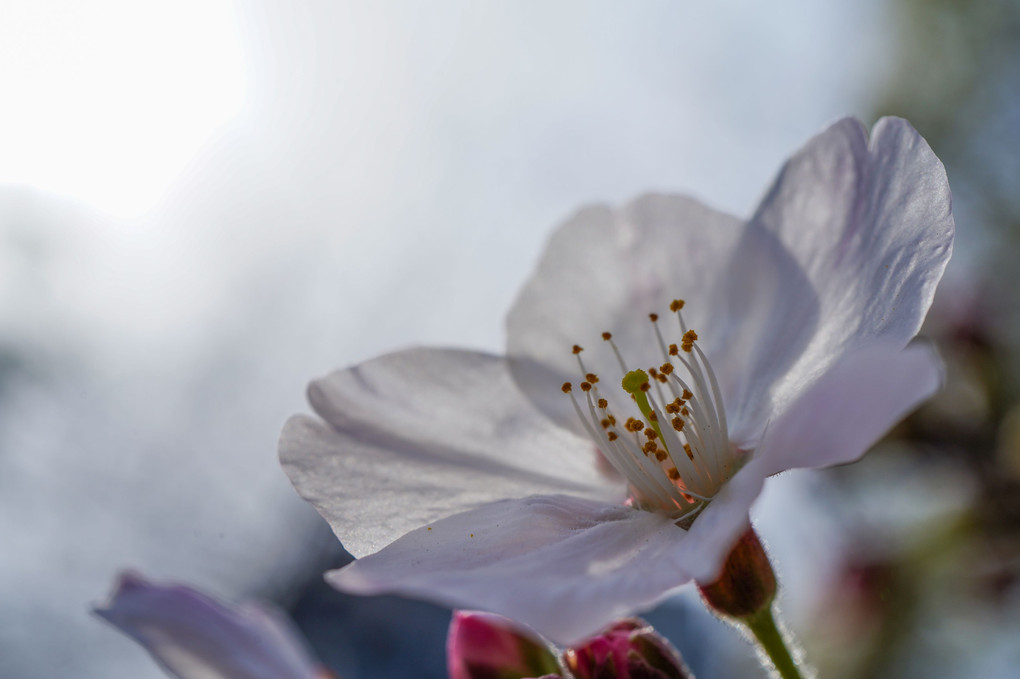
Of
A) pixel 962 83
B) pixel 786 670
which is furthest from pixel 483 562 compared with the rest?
pixel 962 83

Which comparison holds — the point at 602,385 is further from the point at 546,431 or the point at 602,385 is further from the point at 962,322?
the point at 962,322

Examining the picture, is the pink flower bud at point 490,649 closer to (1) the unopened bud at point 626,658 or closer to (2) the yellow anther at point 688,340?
(1) the unopened bud at point 626,658

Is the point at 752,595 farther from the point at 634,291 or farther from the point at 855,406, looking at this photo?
the point at 634,291

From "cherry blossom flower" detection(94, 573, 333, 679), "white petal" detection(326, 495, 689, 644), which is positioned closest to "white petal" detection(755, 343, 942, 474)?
"white petal" detection(326, 495, 689, 644)

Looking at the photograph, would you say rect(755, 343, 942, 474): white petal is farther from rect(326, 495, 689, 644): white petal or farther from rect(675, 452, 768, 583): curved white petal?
rect(326, 495, 689, 644): white petal

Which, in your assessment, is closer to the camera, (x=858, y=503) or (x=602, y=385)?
(x=602, y=385)

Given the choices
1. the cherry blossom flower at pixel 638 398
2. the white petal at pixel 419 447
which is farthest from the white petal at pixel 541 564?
Result: the white petal at pixel 419 447
